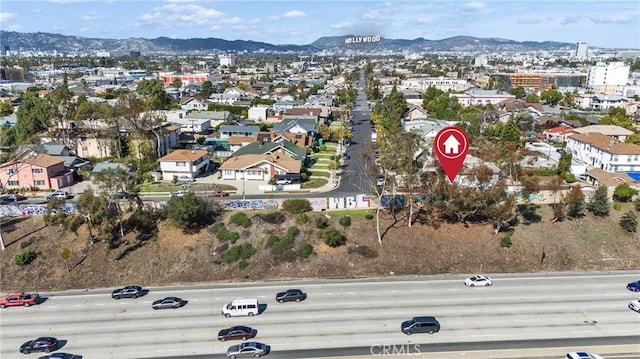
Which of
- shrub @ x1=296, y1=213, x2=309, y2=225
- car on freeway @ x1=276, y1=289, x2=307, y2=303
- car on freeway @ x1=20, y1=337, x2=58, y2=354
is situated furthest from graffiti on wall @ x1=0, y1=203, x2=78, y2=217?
car on freeway @ x1=276, y1=289, x2=307, y2=303

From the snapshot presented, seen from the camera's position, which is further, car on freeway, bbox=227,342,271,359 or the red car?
the red car

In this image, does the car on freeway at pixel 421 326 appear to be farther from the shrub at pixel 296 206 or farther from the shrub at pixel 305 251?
the shrub at pixel 296 206

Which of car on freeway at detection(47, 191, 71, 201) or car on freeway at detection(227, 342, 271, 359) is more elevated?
car on freeway at detection(47, 191, 71, 201)

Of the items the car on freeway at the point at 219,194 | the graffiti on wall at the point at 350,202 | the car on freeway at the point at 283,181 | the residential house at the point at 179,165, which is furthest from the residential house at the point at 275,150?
the graffiti on wall at the point at 350,202

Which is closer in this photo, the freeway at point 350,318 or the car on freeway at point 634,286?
the freeway at point 350,318

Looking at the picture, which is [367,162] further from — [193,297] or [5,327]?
[5,327]

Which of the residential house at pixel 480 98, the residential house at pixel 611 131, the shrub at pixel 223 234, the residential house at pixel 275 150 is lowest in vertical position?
the shrub at pixel 223 234

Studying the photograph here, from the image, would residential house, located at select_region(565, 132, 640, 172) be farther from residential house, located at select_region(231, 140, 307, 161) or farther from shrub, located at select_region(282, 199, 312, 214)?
shrub, located at select_region(282, 199, 312, 214)

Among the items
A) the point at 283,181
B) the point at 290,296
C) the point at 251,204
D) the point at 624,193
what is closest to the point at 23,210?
the point at 251,204
